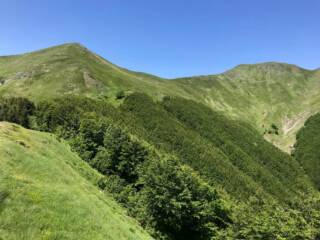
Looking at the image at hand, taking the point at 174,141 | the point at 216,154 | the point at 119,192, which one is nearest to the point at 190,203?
the point at 119,192

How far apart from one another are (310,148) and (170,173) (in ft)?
443

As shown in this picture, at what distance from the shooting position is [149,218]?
49281 mm

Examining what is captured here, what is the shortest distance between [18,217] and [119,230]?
9.55 metres

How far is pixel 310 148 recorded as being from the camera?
16588 cm

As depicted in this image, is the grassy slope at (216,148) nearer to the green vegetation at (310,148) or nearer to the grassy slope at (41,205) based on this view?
the green vegetation at (310,148)

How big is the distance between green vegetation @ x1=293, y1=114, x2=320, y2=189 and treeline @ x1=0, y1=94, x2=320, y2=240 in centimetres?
1525

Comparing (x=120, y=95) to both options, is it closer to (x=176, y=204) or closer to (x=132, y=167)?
(x=132, y=167)

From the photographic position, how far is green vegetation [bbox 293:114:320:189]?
15499cm

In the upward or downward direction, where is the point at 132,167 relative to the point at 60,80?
downward

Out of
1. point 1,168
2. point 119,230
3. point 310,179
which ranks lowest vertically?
point 310,179

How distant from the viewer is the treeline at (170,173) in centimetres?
5181

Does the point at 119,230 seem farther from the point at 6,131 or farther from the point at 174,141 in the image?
the point at 174,141

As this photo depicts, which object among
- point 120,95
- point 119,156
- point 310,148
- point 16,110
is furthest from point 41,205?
point 310,148

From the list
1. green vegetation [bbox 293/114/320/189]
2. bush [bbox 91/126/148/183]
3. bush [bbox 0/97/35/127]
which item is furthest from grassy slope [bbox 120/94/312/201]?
bush [bbox 0/97/35/127]
